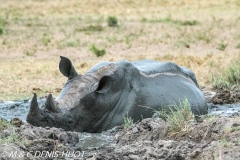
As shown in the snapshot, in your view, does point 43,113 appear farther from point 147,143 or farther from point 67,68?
point 147,143

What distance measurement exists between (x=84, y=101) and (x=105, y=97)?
29cm

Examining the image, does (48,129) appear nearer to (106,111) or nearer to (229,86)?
(106,111)

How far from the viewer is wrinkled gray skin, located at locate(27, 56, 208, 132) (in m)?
7.70

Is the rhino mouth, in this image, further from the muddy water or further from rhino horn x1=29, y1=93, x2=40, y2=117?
the muddy water

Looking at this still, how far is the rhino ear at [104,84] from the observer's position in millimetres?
8047

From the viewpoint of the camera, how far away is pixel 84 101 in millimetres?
7973

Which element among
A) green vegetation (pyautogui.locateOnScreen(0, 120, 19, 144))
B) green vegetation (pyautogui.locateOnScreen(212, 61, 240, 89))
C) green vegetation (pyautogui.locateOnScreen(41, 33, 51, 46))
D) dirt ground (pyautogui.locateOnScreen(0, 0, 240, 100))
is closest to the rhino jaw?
green vegetation (pyautogui.locateOnScreen(0, 120, 19, 144))

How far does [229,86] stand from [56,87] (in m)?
3.21

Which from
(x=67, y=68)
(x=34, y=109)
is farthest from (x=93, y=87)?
(x=34, y=109)

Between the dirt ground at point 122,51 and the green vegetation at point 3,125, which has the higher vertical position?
the green vegetation at point 3,125

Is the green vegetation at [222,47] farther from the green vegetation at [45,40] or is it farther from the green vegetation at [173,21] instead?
the green vegetation at [173,21]

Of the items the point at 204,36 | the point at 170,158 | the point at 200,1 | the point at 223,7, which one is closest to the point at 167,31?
the point at 204,36

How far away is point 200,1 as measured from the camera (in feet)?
121

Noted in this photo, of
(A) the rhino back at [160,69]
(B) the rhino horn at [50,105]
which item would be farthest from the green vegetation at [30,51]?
(B) the rhino horn at [50,105]
